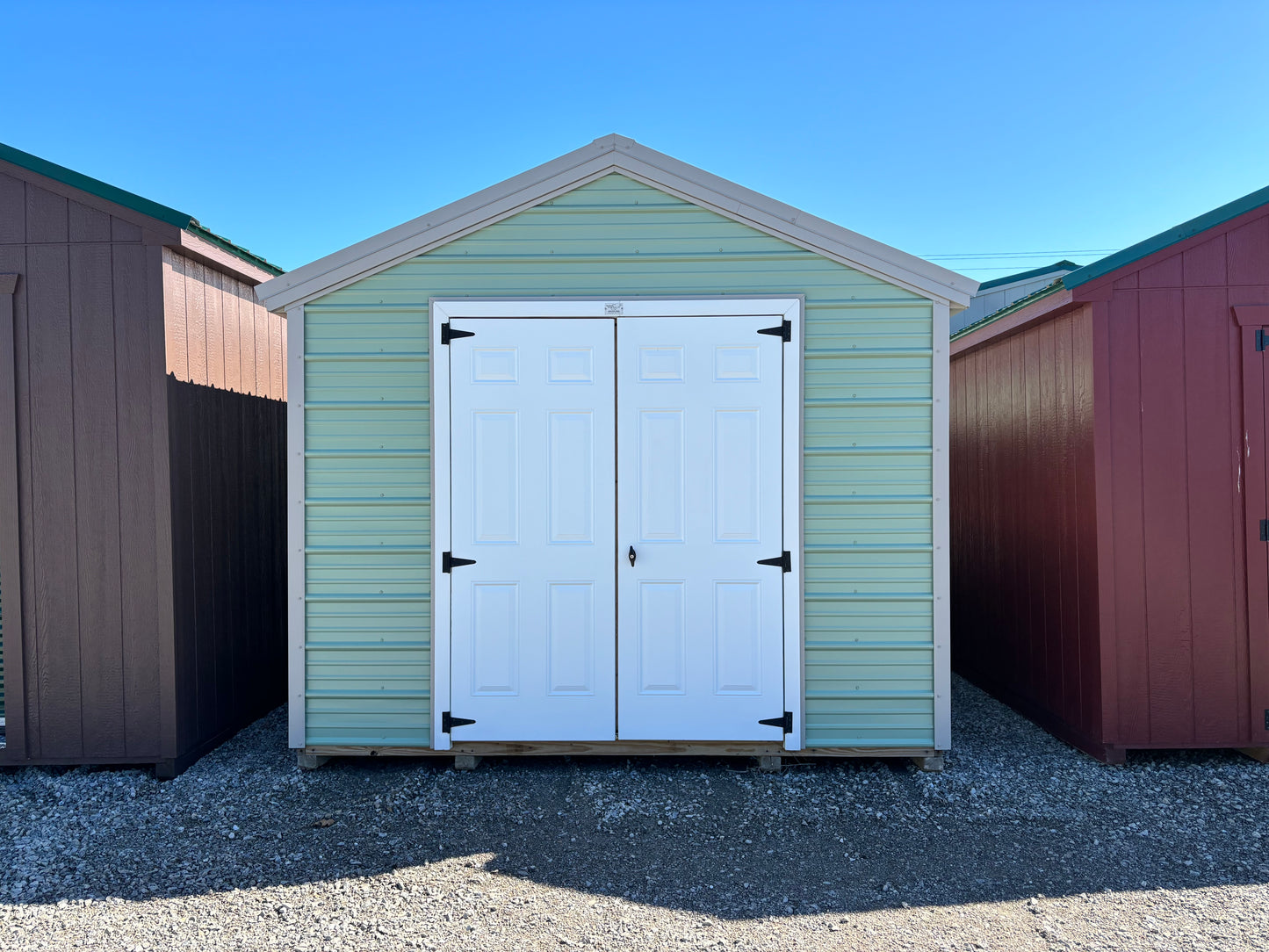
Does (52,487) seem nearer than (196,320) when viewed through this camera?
Yes

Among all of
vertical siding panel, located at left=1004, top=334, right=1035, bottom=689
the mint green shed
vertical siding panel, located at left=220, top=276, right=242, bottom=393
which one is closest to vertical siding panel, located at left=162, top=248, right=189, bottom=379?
vertical siding panel, located at left=220, top=276, right=242, bottom=393

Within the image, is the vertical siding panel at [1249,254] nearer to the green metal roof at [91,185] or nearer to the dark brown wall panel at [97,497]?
the green metal roof at [91,185]

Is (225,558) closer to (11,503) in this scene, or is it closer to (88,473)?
(88,473)

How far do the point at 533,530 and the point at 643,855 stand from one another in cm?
158

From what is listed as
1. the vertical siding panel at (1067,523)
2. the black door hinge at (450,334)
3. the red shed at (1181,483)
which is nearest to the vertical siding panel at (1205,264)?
the red shed at (1181,483)

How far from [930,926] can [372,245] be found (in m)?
3.78

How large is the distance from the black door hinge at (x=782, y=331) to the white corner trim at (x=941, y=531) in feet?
2.41

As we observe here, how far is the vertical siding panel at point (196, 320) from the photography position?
159 inches

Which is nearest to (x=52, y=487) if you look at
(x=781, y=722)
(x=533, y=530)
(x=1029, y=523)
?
(x=533, y=530)

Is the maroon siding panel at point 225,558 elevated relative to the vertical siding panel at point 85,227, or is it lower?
lower

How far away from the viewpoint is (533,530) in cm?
380

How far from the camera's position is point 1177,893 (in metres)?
2.78

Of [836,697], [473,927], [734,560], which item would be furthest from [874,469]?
[473,927]

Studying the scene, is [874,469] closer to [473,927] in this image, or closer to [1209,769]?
[1209,769]
